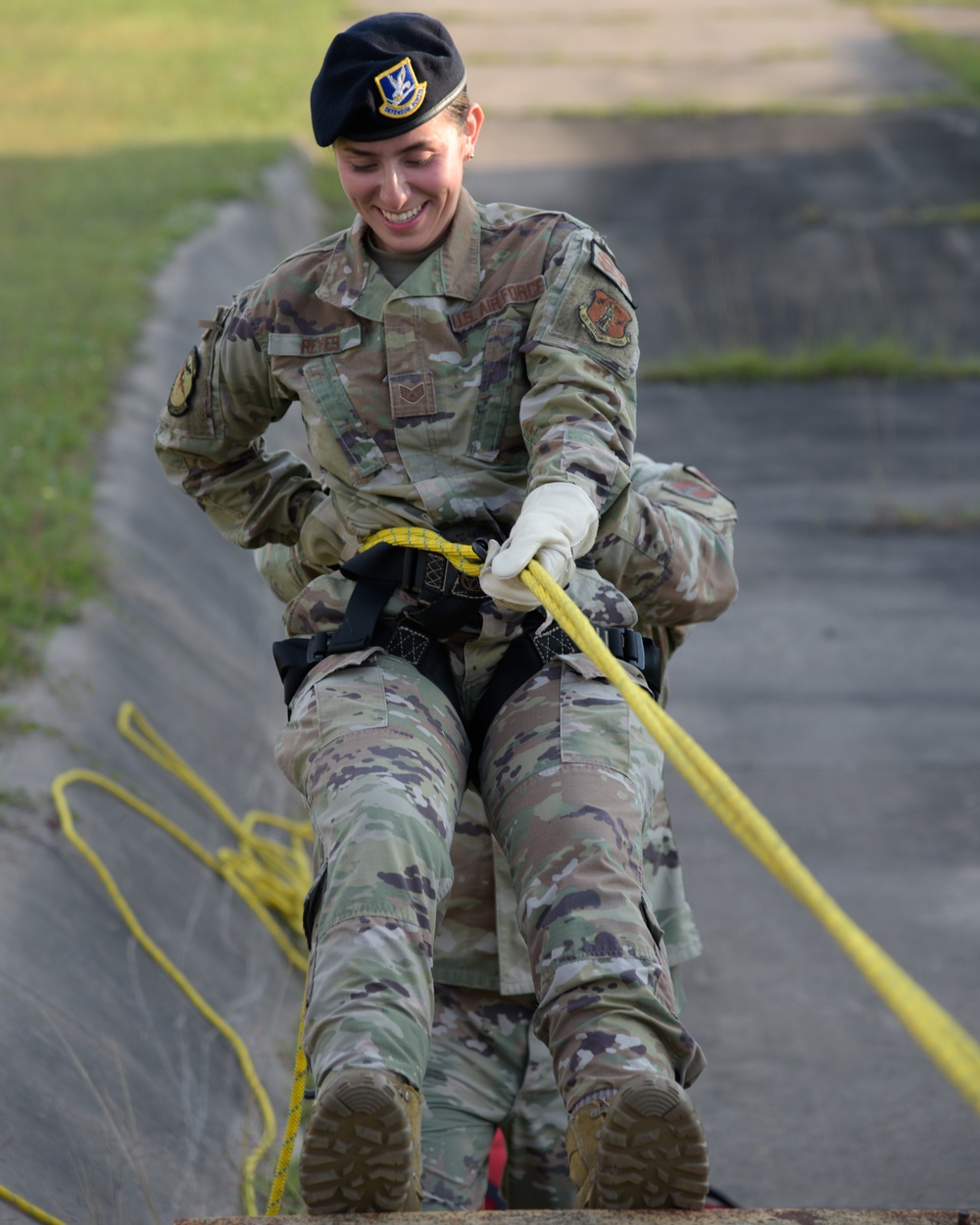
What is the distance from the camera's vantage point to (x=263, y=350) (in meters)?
3.03

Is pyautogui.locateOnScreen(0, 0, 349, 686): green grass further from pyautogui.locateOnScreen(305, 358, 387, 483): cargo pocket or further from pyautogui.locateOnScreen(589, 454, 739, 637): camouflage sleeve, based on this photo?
pyautogui.locateOnScreen(589, 454, 739, 637): camouflage sleeve

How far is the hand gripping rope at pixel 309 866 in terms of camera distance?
1755mm

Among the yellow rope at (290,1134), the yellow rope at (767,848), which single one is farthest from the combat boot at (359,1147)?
the yellow rope at (767,848)

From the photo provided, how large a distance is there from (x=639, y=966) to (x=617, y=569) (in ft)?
2.90

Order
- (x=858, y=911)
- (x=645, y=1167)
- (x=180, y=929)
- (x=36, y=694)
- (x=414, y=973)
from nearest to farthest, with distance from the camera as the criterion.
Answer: (x=645, y=1167)
(x=414, y=973)
(x=180, y=929)
(x=36, y=694)
(x=858, y=911)

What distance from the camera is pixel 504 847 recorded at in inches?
Answer: 105

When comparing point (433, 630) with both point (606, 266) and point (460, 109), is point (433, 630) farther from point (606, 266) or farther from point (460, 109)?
point (460, 109)

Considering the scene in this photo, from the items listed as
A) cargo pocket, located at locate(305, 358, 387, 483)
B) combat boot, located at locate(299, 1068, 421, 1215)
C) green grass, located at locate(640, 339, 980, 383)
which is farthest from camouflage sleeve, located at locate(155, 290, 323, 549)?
green grass, located at locate(640, 339, 980, 383)

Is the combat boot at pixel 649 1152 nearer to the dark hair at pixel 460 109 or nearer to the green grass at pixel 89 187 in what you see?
the dark hair at pixel 460 109

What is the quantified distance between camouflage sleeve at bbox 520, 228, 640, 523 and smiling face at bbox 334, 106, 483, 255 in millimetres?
240

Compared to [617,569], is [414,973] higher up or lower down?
lower down

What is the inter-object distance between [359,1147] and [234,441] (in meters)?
1.57

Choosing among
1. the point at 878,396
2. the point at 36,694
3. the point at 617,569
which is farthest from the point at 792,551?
the point at 617,569

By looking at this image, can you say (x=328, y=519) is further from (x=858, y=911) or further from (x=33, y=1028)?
(x=858, y=911)
